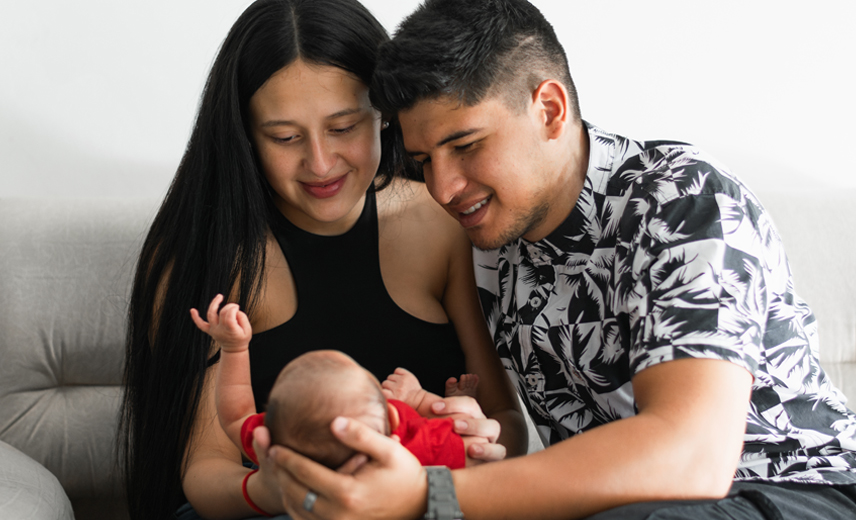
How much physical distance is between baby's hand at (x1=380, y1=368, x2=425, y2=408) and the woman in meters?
0.21

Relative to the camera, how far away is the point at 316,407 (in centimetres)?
100

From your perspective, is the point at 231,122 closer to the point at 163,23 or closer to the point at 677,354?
the point at 163,23

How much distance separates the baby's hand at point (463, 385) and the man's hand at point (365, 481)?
53 centimetres

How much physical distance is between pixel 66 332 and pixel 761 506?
1674 millimetres

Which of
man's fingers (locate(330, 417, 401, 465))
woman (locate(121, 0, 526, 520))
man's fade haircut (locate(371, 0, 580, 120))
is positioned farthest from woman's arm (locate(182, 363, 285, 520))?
man's fade haircut (locate(371, 0, 580, 120))

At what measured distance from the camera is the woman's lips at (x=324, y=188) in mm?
1477

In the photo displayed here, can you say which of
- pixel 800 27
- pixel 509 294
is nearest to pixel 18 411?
pixel 509 294

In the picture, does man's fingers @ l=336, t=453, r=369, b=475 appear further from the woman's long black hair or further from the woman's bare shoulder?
the woman's bare shoulder

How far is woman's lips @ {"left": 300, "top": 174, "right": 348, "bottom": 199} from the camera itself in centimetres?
148

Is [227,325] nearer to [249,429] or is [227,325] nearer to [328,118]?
[249,429]

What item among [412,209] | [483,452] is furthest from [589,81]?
[483,452]

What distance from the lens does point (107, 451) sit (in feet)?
6.05

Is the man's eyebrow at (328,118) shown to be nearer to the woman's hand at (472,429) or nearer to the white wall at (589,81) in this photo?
the woman's hand at (472,429)

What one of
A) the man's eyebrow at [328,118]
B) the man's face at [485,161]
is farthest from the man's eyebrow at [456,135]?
the man's eyebrow at [328,118]
